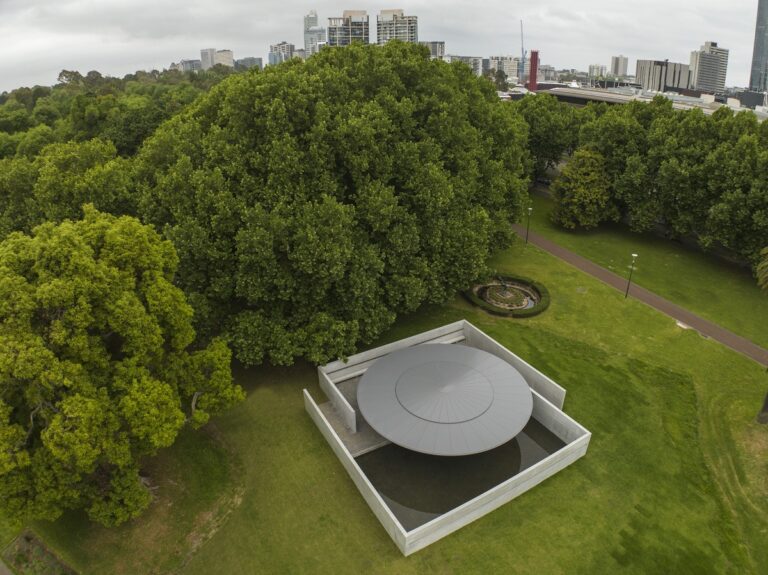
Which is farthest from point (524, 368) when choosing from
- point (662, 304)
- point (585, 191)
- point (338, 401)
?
point (585, 191)

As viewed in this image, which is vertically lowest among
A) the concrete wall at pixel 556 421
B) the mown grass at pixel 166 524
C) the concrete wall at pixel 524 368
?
the mown grass at pixel 166 524

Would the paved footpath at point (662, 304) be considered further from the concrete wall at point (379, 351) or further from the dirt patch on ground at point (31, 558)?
the dirt patch on ground at point (31, 558)

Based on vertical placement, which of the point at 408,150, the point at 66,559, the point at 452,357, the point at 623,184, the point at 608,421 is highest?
the point at 408,150

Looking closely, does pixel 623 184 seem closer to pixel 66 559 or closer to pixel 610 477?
pixel 610 477

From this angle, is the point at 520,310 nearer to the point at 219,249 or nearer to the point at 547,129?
the point at 219,249

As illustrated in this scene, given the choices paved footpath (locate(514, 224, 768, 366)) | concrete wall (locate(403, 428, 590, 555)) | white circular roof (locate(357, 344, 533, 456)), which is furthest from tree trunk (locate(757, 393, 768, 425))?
white circular roof (locate(357, 344, 533, 456))

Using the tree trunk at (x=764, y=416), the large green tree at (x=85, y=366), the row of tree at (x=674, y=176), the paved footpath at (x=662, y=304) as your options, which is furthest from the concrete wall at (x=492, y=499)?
the row of tree at (x=674, y=176)

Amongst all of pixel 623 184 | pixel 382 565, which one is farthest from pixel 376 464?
pixel 623 184
